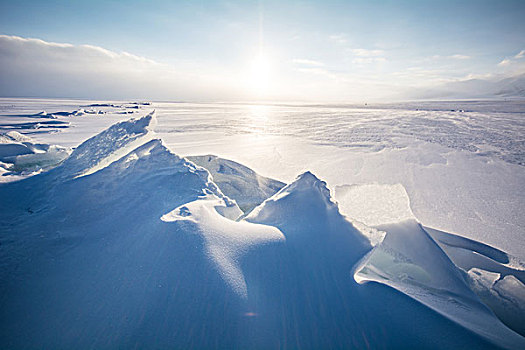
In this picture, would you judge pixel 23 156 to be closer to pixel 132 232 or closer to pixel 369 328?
pixel 132 232

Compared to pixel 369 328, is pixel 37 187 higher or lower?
higher

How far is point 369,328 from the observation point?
1.45 m

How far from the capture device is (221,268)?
1562mm

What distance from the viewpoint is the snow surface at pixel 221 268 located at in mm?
1368

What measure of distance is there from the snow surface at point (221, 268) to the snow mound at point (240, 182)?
1265 millimetres

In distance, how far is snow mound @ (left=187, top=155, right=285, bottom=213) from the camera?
411 cm

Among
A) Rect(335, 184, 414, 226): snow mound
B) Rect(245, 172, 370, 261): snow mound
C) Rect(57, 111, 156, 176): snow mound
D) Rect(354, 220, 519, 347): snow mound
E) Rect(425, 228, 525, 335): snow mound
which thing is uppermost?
Rect(57, 111, 156, 176): snow mound

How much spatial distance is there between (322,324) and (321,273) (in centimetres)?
34

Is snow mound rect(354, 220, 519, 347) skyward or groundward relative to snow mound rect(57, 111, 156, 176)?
groundward

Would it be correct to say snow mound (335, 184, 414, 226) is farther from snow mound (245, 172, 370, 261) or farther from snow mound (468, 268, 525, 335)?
snow mound (468, 268, 525, 335)

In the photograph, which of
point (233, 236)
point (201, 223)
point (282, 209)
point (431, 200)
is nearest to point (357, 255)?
point (282, 209)

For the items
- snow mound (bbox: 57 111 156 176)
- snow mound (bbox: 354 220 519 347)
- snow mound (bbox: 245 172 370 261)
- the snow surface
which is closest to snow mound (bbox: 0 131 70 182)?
snow mound (bbox: 57 111 156 176)

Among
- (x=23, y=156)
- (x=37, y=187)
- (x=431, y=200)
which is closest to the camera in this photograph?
(x=37, y=187)

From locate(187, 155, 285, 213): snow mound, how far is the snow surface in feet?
4.15
